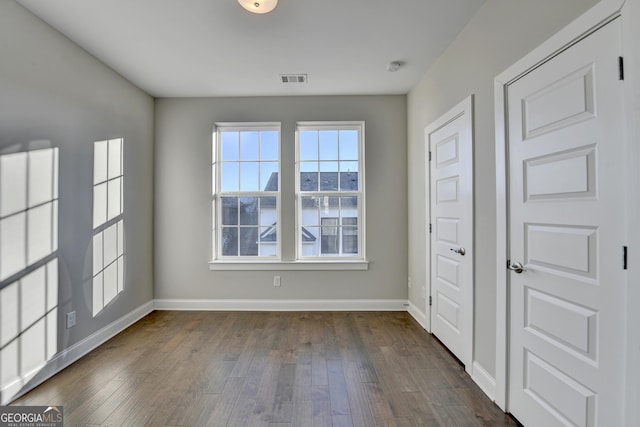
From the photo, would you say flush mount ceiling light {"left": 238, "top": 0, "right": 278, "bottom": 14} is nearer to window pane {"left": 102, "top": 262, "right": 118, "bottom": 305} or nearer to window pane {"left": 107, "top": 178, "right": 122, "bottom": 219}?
window pane {"left": 107, "top": 178, "right": 122, "bottom": 219}

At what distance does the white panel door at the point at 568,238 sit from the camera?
3.95 feet

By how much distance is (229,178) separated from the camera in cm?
386

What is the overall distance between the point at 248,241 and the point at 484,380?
9.33 feet

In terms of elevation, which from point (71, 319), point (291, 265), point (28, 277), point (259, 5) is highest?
point (259, 5)

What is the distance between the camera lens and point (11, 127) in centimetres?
196

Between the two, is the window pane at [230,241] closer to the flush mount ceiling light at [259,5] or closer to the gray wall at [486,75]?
the flush mount ceiling light at [259,5]

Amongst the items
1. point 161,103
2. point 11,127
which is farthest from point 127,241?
point 161,103

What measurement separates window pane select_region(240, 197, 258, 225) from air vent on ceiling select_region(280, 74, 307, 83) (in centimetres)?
147

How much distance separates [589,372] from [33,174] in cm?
345

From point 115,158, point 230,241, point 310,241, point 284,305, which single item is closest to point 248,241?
point 230,241

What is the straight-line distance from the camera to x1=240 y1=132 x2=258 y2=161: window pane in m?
3.84

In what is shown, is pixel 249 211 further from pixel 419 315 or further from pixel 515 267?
pixel 515 267

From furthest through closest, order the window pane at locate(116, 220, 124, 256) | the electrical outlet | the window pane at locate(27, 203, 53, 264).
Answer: the window pane at locate(116, 220, 124, 256) → the electrical outlet → the window pane at locate(27, 203, 53, 264)

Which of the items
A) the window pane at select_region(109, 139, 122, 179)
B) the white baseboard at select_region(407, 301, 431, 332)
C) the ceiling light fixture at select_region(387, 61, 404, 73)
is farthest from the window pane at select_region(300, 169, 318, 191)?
the window pane at select_region(109, 139, 122, 179)
